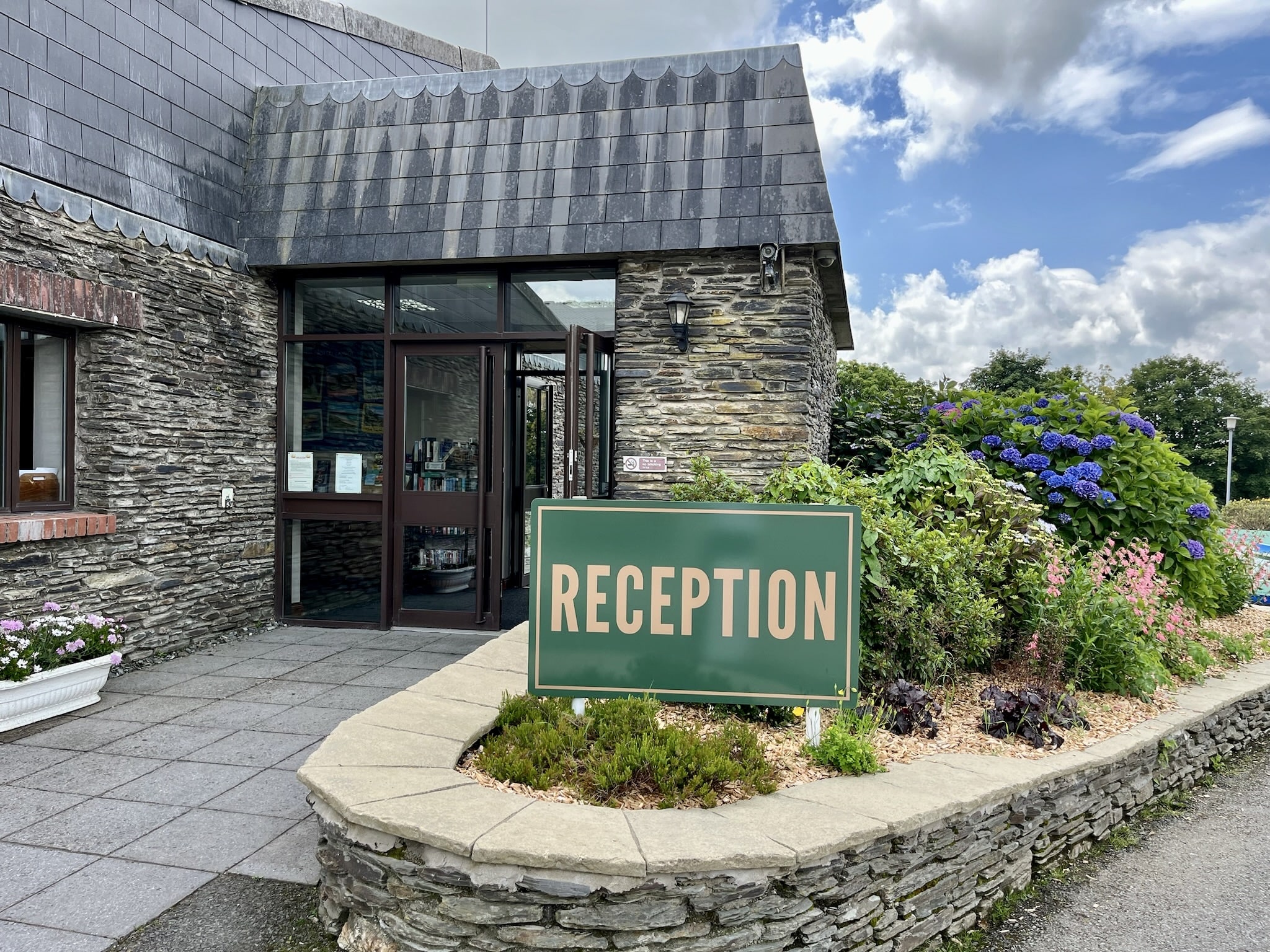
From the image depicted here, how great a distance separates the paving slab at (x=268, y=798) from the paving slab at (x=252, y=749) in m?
0.21

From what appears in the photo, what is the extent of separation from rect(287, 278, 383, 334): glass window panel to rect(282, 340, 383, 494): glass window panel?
13 centimetres

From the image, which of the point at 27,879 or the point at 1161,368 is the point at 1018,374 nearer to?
the point at 1161,368

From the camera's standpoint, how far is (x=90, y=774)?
3.70m

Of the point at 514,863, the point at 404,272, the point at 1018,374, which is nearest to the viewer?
the point at 514,863

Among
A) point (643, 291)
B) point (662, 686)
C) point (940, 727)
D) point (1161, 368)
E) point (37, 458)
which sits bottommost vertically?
point (940, 727)

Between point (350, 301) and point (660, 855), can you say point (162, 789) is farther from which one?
point (350, 301)

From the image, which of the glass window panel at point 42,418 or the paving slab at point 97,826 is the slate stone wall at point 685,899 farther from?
the glass window panel at point 42,418

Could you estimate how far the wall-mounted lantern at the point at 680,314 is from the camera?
5.93 meters

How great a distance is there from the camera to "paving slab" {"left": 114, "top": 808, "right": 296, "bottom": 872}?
2.93m

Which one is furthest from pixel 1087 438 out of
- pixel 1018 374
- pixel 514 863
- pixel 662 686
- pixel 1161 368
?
pixel 1161 368

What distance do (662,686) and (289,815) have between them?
1.67m

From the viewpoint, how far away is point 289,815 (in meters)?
3.30

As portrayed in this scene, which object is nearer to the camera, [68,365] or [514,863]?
[514,863]

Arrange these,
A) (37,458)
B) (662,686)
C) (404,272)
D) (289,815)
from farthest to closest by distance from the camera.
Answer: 1. (404,272)
2. (37,458)
3. (289,815)
4. (662,686)
